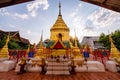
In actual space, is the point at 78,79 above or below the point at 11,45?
below

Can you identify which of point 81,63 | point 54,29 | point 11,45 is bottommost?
point 81,63

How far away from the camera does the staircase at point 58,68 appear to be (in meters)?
5.66

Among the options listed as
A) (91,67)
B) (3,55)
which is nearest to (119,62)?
(91,67)

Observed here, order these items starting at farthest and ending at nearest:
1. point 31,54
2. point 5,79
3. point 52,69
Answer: point 31,54, point 52,69, point 5,79

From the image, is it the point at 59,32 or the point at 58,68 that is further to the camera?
the point at 59,32

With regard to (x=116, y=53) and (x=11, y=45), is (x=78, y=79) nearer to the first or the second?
(x=116, y=53)

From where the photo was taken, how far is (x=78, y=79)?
4.65 metres

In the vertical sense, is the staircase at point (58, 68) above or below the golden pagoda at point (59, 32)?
below

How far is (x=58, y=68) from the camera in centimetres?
577

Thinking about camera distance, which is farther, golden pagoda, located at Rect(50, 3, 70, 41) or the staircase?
golden pagoda, located at Rect(50, 3, 70, 41)

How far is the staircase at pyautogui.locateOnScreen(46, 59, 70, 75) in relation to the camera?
566 cm

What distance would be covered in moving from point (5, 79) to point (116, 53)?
321 inches

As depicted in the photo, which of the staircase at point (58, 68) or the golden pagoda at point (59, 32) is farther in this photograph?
the golden pagoda at point (59, 32)

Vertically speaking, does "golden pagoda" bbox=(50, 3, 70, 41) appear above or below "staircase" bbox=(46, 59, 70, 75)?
above
